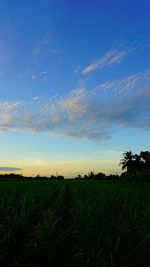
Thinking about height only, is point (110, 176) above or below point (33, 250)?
above

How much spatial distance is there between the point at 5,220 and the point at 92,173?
7338 cm

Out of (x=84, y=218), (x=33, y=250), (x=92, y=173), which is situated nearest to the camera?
(x=33, y=250)

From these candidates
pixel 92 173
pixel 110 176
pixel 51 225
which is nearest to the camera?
pixel 51 225

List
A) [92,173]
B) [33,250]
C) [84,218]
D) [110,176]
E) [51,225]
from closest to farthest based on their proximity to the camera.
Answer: [33,250] → [51,225] → [84,218] → [110,176] → [92,173]

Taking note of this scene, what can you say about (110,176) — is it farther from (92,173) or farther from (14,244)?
(14,244)

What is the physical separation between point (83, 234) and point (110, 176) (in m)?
65.2

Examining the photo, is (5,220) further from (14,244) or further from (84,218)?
(84,218)

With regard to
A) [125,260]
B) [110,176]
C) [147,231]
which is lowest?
[125,260]

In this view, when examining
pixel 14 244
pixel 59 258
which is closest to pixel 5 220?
pixel 14 244

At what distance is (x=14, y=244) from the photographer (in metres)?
4.28

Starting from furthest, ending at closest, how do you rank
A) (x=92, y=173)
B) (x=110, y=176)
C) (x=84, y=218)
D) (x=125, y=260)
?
1. (x=92, y=173)
2. (x=110, y=176)
3. (x=84, y=218)
4. (x=125, y=260)

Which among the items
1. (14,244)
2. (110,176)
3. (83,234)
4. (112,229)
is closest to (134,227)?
(112,229)

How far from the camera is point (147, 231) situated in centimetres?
398

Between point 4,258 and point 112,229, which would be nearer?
point 4,258
